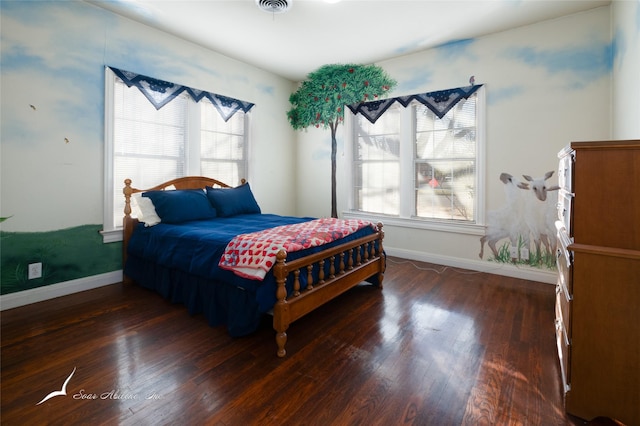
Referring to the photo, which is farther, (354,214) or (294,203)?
(294,203)

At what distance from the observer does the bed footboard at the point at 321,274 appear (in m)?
2.02

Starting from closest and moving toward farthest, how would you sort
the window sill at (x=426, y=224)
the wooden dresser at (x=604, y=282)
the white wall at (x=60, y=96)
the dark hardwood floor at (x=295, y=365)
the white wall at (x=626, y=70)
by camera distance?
1. the wooden dresser at (x=604, y=282)
2. the dark hardwood floor at (x=295, y=365)
3. the white wall at (x=626, y=70)
4. the white wall at (x=60, y=96)
5. the window sill at (x=426, y=224)

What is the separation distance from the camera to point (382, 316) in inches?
101

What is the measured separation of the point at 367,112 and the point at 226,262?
3169 mm

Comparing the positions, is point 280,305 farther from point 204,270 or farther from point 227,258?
point 204,270

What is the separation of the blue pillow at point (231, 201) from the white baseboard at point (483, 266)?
2008mm

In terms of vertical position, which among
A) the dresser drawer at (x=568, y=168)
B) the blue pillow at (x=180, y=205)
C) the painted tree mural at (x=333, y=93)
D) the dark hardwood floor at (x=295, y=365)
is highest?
the painted tree mural at (x=333, y=93)

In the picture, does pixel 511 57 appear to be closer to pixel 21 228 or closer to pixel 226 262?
pixel 226 262

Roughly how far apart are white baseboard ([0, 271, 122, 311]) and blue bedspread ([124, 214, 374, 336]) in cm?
20

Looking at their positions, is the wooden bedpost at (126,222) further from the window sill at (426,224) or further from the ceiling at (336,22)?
the window sill at (426,224)

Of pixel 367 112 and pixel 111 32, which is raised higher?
pixel 111 32

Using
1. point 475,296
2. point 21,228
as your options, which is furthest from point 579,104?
point 21,228

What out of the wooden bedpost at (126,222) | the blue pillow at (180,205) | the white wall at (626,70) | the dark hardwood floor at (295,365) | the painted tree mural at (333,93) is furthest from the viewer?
the painted tree mural at (333,93)

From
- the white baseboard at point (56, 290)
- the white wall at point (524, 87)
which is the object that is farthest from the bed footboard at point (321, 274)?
the white baseboard at point (56, 290)
